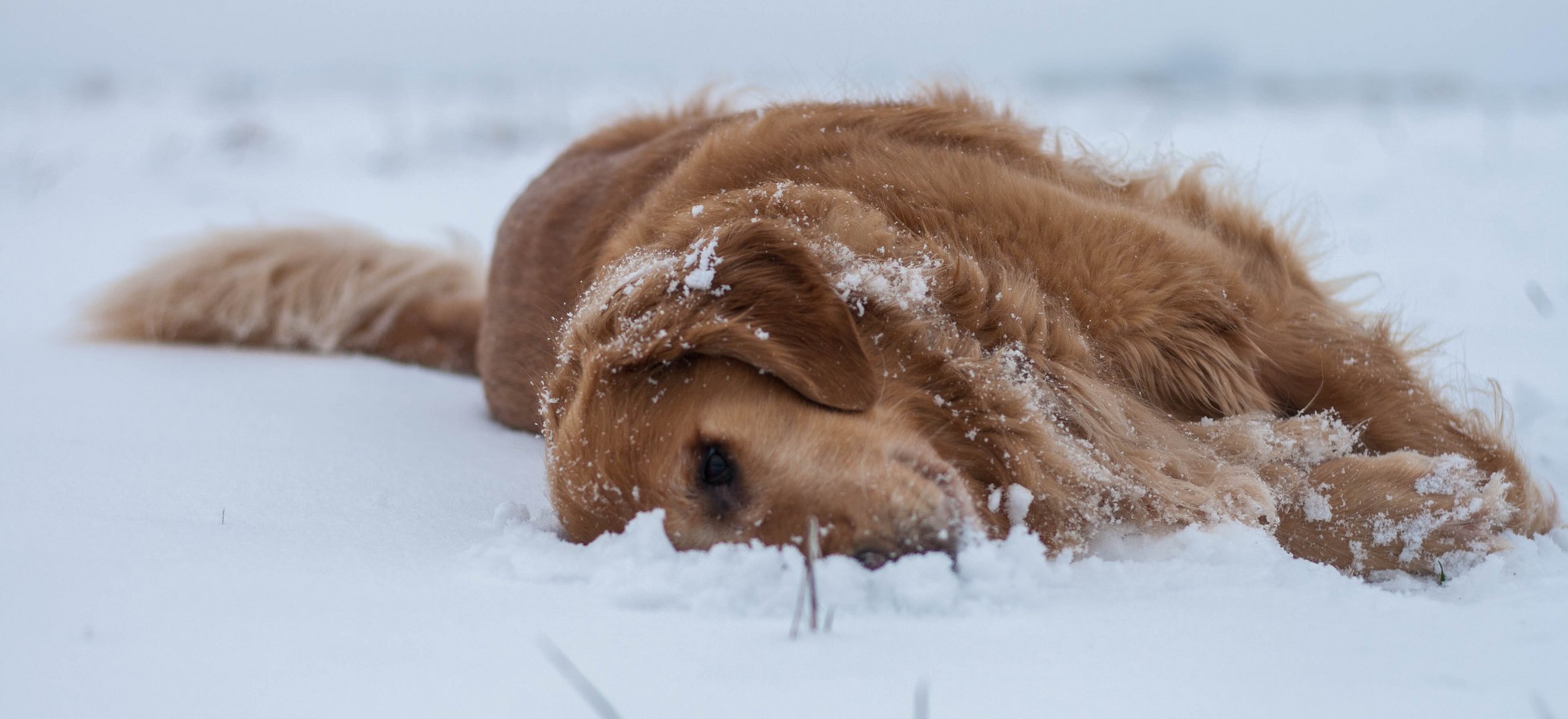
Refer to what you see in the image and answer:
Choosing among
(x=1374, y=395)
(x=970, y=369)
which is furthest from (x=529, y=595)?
(x=1374, y=395)

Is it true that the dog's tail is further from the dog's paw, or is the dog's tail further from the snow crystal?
the dog's paw

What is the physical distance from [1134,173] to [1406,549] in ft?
3.87

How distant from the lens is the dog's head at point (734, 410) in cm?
191

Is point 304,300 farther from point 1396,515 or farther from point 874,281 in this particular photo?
point 1396,515

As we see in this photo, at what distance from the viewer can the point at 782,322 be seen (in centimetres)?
202

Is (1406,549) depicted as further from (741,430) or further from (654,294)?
(654,294)

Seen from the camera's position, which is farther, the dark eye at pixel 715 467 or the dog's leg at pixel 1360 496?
the dog's leg at pixel 1360 496

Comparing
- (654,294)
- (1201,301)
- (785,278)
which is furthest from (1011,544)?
(1201,301)

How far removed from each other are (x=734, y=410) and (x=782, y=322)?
0.19 meters

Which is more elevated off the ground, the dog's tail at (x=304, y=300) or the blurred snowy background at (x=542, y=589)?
the blurred snowy background at (x=542, y=589)

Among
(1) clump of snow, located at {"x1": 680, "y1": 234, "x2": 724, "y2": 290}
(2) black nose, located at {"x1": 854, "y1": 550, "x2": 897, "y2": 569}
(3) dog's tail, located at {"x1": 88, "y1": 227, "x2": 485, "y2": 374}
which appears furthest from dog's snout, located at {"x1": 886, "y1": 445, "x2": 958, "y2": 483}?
(3) dog's tail, located at {"x1": 88, "y1": 227, "x2": 485, "y2": 374}

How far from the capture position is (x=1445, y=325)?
385 cm

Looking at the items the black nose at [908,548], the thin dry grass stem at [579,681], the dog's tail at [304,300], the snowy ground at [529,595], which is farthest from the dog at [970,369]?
the dog's tail at [304,300]

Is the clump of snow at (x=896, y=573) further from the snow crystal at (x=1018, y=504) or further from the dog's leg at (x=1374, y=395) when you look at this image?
the dog's leg at (x=1374, y=395)
